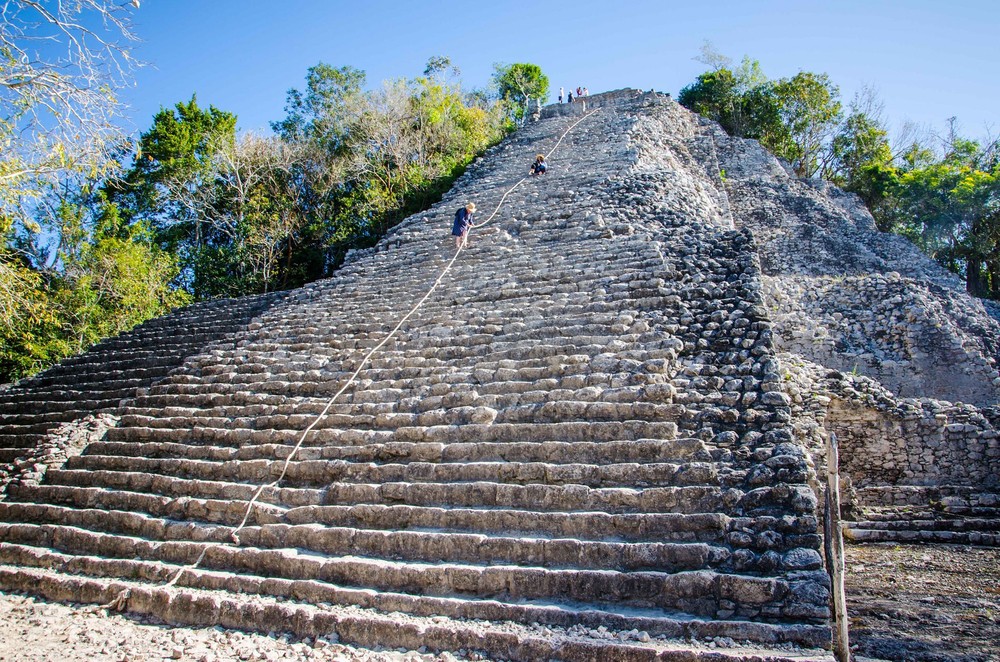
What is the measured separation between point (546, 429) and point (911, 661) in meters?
2.62

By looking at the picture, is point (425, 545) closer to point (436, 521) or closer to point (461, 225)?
point (436, 521)

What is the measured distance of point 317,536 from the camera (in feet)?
12.4

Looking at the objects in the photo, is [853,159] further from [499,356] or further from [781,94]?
[499,356]

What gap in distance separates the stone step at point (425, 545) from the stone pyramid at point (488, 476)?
0.05ft

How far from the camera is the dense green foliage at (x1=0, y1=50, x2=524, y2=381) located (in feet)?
45.7

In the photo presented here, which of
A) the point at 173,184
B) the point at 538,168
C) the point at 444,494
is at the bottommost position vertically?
the point at 444,494

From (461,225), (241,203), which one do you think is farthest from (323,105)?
(461,225)

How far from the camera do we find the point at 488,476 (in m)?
3.83

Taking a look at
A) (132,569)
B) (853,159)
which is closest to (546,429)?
(132,569)

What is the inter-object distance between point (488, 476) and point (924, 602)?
11.7 ft

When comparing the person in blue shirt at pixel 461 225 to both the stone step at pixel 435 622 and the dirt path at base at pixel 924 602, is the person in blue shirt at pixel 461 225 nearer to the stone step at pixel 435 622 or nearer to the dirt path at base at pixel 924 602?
the stone step at pixel 435 622

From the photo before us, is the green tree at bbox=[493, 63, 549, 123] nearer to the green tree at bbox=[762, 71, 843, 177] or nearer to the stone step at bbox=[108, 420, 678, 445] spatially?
the green tree at bbox=[762, 71, 843, 177]

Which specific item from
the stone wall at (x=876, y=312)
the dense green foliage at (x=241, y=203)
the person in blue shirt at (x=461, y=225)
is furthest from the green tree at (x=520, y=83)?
the person in blue shirt at (x=461, y=225)

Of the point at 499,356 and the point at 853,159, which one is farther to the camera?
the point at 853,159
